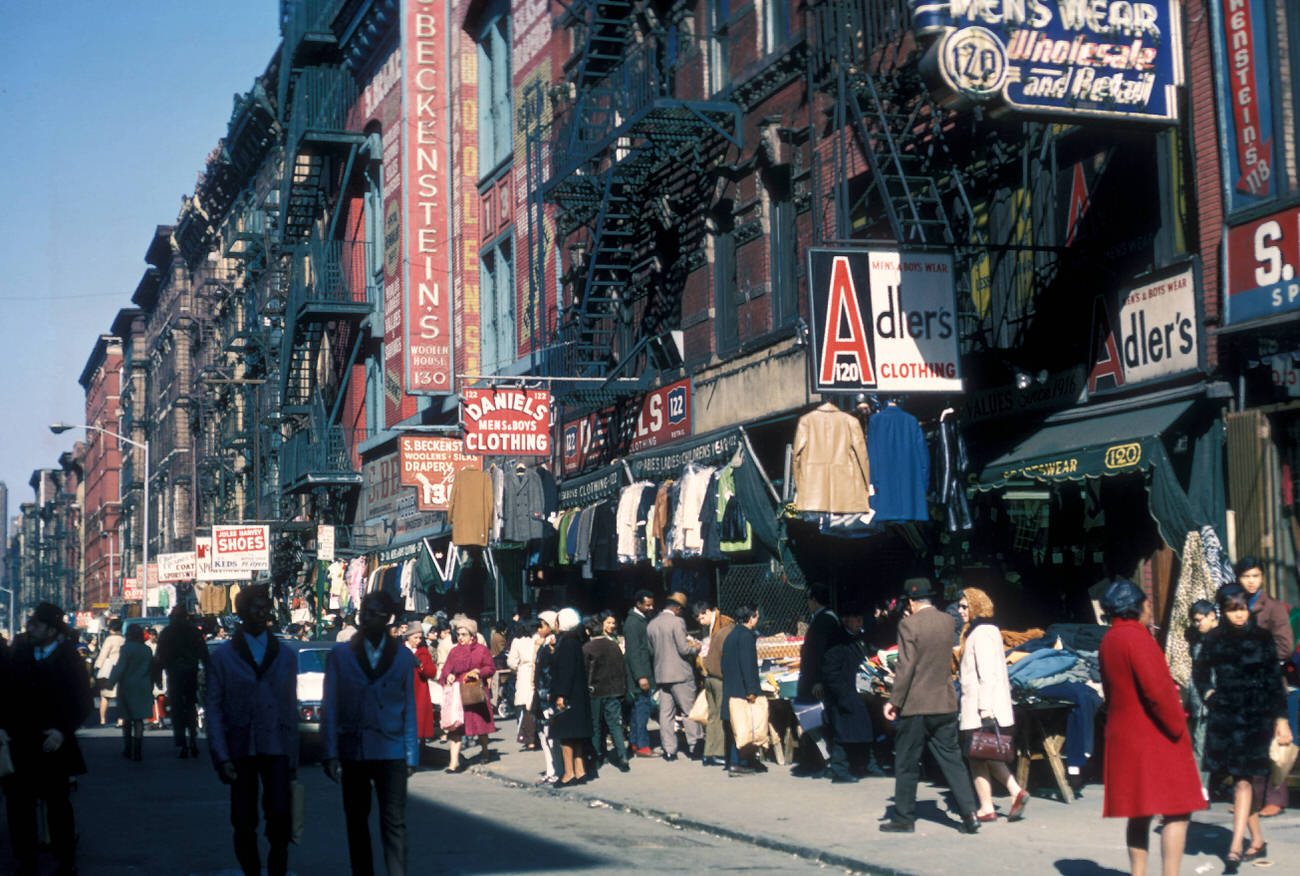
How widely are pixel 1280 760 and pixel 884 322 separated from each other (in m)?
6.94

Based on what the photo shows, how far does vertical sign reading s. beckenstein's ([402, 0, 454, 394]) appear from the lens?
34.7 meters

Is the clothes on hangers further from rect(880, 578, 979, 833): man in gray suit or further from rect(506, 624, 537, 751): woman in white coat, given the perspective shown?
rect(506, 624, 537, 751): woman in white coat

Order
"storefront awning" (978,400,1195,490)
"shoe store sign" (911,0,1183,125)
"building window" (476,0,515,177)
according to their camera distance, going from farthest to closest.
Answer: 1. "building window" (476,0,515,177)
2. "storefront awning" (978,400,1195,490)
3. "shoe store sign" (911,0,1183,125)

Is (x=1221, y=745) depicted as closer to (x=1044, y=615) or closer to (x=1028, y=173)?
(x=1044, y=615)

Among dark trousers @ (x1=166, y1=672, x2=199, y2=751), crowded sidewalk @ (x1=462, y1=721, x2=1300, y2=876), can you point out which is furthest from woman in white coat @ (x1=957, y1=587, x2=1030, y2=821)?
dark trousers @ (x1=166, y1=672, x2=199, y2=751)

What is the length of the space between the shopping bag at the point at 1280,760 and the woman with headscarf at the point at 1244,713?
0.05 meters

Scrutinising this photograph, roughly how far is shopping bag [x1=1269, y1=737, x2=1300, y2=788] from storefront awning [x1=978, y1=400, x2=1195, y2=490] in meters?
2.91

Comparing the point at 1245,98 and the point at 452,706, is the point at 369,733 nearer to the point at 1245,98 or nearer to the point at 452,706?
the point at 1245,98

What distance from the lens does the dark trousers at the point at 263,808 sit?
31.6ft

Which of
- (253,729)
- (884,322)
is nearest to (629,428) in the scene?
(884,322)

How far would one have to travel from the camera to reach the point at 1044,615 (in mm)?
16422

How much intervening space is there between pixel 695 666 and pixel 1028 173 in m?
6.93

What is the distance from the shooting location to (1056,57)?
13.8 m

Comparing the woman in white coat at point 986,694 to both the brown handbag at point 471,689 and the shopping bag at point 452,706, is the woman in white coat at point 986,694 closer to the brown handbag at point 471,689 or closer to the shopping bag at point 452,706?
the brown handbag at point 471,689
